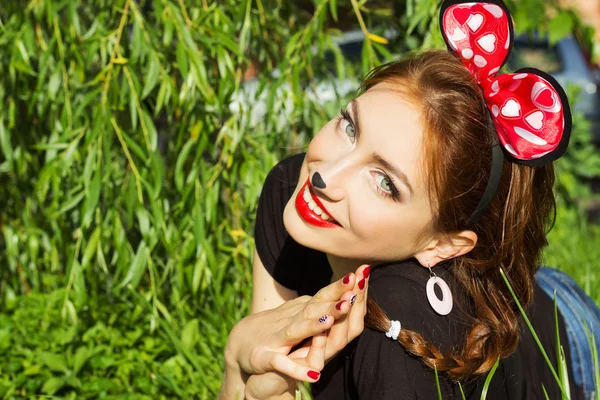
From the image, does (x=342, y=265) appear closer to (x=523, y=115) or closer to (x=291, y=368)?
(x=291, y=368)

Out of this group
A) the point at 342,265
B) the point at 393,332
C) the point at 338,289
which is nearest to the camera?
the point at 338,289

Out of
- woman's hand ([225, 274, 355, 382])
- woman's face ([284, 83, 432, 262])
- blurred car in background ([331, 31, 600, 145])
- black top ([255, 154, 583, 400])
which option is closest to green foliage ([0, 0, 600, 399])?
black top ([255, 154, 583, 400])

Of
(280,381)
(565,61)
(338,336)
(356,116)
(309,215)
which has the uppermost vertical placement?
(356,116)

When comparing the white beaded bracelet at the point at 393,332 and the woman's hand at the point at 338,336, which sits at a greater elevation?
the woman's hand at the point at 338,336

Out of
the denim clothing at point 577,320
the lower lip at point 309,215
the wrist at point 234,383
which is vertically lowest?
the denim clothing at point 577,320

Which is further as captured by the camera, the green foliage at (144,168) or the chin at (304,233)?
the green foliage at (144,168)

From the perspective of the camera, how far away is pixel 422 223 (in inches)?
65.7

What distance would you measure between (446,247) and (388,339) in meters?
0.26

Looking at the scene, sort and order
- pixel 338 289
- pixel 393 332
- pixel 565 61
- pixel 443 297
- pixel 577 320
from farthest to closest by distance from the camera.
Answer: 1. pixel 565 61
2. pixel 577 320
3. pixel 443 297
4. pixel 393 332
5. pixel 338 289

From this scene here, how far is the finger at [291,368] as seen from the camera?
150cm

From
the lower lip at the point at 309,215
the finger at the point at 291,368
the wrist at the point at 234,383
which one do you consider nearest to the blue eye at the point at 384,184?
the lower lip at the point at 309,215

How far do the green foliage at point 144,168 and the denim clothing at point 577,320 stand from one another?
81 cm

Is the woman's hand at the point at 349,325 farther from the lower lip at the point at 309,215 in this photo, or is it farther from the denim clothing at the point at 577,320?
the denim clothing at the point at 577,320

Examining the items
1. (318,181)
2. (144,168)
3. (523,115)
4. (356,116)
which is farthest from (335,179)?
(144,168)
